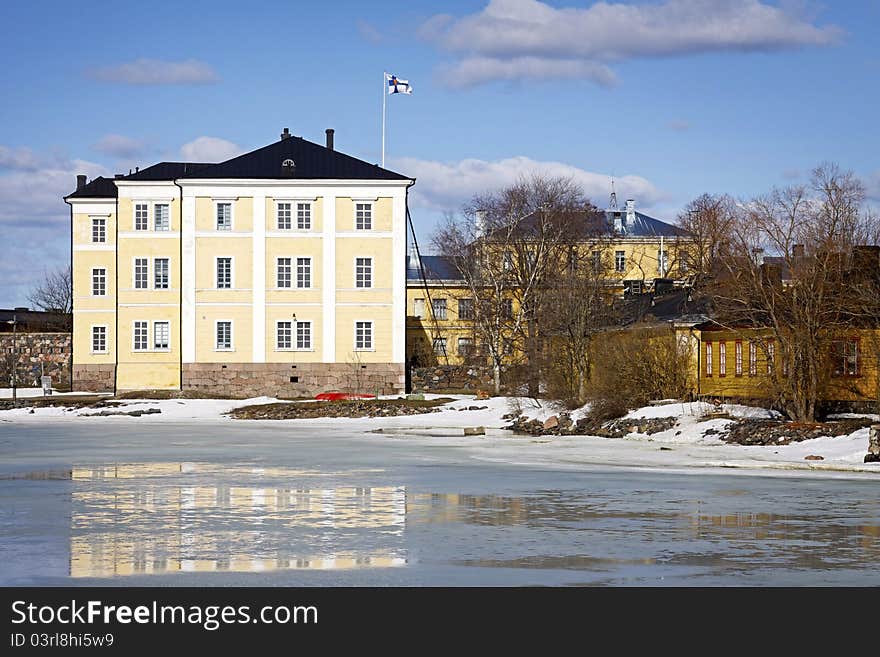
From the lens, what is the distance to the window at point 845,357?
36.7m

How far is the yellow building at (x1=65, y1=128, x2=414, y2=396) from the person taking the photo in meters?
68.6

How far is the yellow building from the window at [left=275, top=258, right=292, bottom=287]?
0.18 ft

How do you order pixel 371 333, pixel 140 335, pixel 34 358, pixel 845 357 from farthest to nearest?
pixel 34 358, pixel 140 335, pixel 371 333, pixel 845 357

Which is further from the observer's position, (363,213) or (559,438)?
(363,213)

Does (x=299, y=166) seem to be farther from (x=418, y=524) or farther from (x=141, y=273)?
(x=418, y=524)

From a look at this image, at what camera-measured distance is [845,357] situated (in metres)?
36.7

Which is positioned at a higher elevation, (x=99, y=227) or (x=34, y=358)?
(x=99, y=227)

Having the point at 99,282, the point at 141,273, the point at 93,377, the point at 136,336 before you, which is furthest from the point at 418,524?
the point at 99,282

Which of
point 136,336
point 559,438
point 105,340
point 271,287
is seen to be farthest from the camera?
point 105,340

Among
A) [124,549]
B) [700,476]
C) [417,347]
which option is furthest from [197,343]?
[124,549]

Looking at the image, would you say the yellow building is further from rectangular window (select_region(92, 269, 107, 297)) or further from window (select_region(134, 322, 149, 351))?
rectangular window (select_region(92, 269, 107, 297))

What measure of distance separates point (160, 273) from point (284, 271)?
686 cm
